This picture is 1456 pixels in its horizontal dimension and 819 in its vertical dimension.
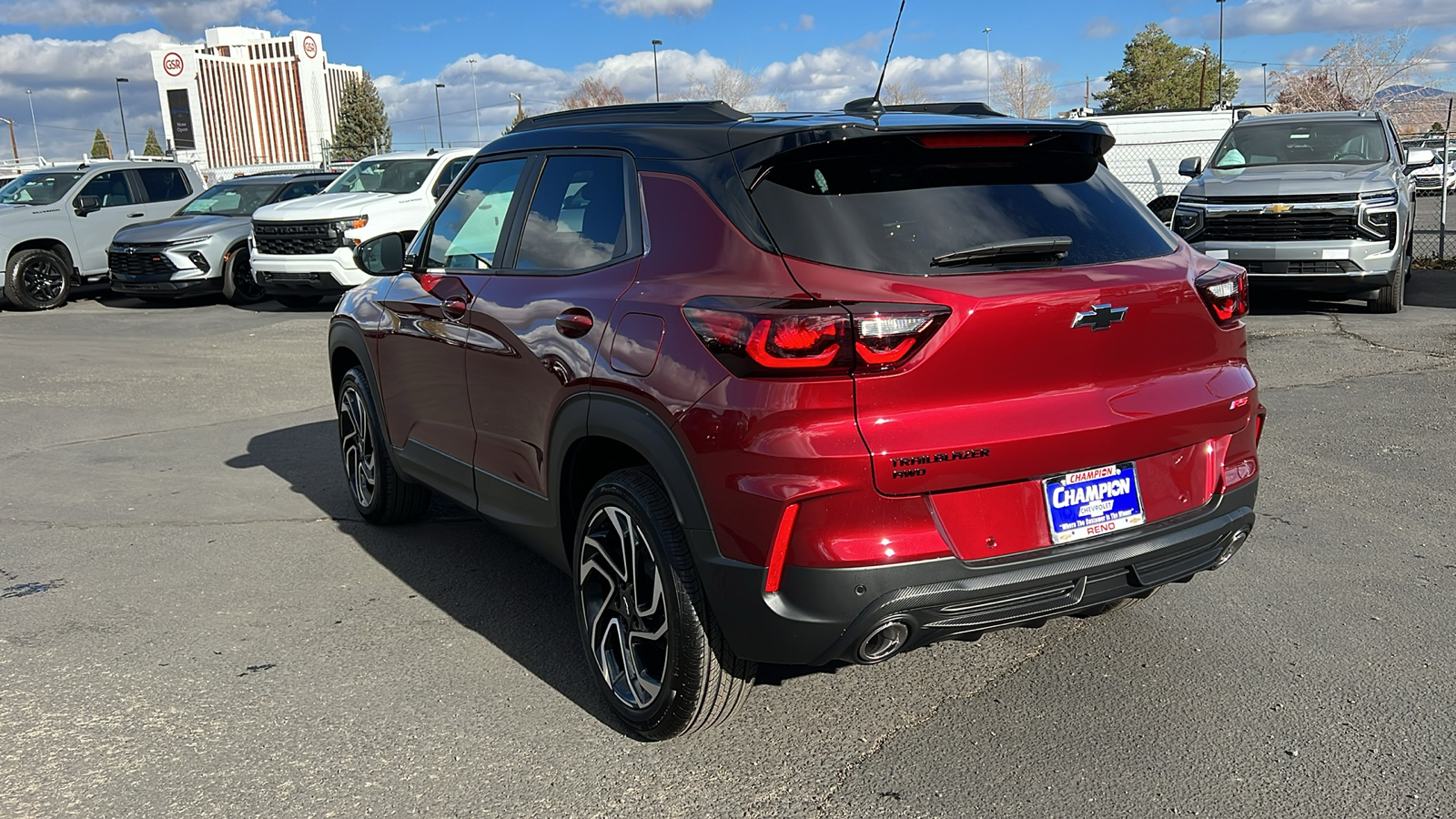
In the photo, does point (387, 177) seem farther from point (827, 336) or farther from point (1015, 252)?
point (827, 336)

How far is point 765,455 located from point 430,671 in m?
1.74

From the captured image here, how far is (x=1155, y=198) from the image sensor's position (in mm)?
18281

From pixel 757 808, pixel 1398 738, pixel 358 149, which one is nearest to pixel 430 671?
pixel 757 808

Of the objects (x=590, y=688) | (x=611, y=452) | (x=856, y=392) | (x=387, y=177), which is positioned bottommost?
(x=590, y=688)

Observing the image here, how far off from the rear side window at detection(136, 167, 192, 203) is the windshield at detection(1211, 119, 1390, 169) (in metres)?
15.1

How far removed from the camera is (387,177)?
16.1 meters

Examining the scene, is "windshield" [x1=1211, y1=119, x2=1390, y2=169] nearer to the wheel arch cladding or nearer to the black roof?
the black roof

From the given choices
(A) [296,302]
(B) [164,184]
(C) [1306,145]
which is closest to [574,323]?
(C) [1306,145]

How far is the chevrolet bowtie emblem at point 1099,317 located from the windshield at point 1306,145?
36.0 feet

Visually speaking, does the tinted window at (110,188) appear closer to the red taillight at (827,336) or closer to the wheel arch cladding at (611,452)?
the wheel arch cladding at (611,452)

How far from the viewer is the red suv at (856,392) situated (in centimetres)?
279

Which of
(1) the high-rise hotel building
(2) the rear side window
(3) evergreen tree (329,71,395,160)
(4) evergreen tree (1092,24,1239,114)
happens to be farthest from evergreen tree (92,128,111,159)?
(2) the rear side window

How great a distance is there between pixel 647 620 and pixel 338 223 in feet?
41.5

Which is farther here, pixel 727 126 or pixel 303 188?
pixel 303 188
